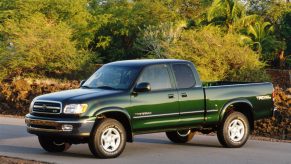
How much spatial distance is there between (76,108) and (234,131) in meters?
3.89

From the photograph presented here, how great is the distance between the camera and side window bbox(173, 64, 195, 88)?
45.2 feet

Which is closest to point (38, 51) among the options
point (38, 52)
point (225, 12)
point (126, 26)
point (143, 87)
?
point (38, 52)

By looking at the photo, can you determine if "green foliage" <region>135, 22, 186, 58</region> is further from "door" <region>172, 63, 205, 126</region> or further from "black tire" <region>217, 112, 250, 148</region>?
"door" <region>172, 63, 205, 126</region>

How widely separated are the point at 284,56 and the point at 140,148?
147ft

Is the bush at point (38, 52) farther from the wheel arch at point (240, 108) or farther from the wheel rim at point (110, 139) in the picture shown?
the wheel rim at point (110, 139)

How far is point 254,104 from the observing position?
48.1 ft

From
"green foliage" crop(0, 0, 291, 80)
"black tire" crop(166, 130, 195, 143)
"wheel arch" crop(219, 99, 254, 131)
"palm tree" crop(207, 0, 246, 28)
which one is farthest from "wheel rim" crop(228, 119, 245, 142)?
"palm tree" crop(207, 0, 246, 28)

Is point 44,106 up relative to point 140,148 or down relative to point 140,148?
up

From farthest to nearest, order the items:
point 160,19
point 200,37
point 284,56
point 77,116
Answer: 1. point 160,19
2. point 284,56
3. point 200,37
4. point 77,116

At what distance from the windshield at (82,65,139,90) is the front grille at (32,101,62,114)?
3.83 feet

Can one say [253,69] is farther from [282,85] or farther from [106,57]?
[106,57]

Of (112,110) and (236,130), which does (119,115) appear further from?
(236,130)

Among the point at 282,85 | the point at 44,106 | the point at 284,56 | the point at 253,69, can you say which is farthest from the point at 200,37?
the point at 44,106

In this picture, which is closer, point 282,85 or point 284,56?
point 282,85
